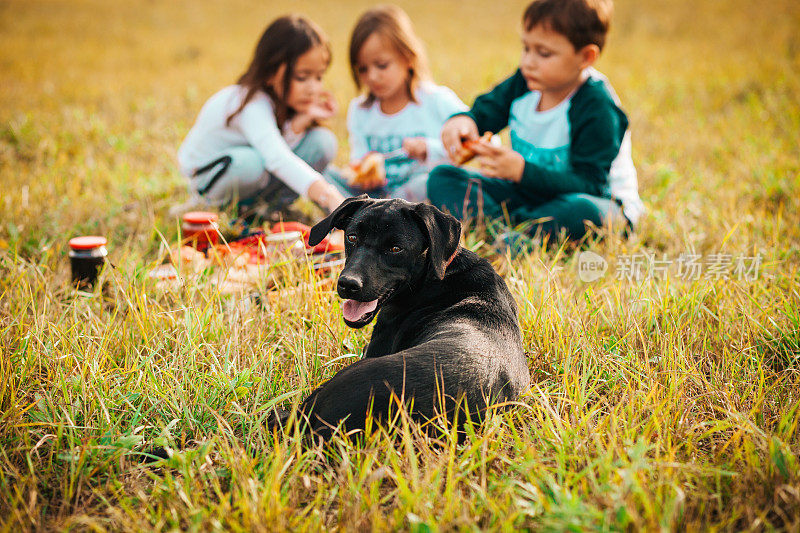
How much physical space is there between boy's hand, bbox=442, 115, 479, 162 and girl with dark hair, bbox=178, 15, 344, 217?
1119mm

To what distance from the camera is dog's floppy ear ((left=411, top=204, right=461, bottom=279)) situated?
2.18 meters

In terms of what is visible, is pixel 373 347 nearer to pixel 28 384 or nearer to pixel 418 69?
pixel 28 384

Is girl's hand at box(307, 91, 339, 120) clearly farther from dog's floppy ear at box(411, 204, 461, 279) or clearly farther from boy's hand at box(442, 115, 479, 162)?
dog's floppy ear at box(411, 204, 461, 279)

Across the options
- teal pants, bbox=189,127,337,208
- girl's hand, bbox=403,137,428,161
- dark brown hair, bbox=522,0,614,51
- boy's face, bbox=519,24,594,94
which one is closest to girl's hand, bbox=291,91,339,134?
teal pants, bbox=189,127,337,208

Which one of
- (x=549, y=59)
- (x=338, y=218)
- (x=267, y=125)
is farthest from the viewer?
(x=267, y=125)

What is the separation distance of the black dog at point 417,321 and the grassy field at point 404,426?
0.12 m

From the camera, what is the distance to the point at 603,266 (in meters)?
3.44

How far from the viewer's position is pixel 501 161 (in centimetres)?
360

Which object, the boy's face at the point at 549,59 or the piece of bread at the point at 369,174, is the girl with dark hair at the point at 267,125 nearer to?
the piece of bread at the point at 369,174

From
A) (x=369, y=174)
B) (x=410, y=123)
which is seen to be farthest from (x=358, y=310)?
(x=410, y=123)

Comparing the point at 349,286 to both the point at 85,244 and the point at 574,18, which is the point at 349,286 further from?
the point at 574,18

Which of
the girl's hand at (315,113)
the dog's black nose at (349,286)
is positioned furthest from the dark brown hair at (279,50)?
the dog's black nose at (349,286)

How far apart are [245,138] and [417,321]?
310 centimetres

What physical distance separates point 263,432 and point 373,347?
1.87 ft
